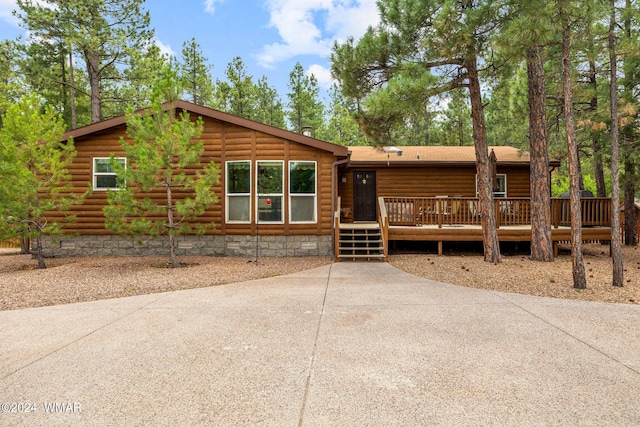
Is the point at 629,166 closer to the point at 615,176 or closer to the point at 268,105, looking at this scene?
the point at 615,176

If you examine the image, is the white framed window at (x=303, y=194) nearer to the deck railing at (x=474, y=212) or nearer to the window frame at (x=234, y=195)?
the window frame at (x=234, y=195)

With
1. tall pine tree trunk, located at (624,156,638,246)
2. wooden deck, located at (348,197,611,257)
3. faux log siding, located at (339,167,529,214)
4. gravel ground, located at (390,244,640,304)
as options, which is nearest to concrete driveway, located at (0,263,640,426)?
gravel ground, located at (390,244,640,304)

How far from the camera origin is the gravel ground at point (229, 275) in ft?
20.0

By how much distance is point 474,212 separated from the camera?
11445 millimetres

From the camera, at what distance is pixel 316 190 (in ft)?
34.9

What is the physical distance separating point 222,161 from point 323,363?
842 centimetres

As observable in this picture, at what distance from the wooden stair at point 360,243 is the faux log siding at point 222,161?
0.60 m

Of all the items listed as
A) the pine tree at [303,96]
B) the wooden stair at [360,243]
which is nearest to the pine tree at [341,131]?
the pine tree at [303,96]

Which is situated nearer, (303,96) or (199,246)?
(199,246)

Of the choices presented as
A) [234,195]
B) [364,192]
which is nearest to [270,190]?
[234,195]

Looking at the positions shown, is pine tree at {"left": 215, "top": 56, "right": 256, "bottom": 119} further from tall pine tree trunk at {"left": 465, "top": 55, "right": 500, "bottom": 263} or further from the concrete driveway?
the concrete driveway

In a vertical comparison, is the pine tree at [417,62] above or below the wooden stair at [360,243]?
above

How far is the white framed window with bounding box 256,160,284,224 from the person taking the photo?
34.8 feet

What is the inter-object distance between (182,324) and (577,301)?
5.61 meters
